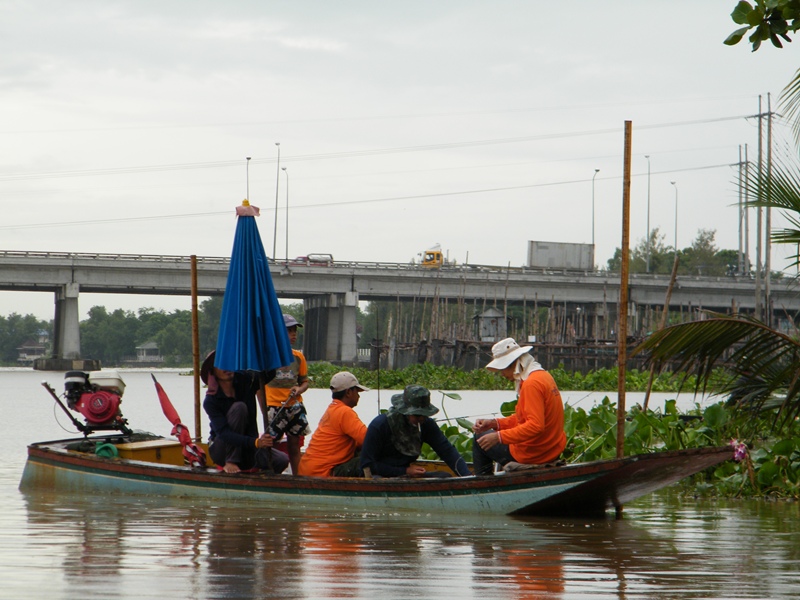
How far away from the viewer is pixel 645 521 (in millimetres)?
10289

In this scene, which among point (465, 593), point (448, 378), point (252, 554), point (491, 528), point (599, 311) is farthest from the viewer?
point (599, 311)

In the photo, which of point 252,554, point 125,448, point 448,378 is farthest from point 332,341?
point 252,554

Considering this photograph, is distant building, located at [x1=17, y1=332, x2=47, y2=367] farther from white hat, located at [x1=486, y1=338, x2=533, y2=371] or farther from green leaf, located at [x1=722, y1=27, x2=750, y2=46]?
green leaf, located at [x1=722, y1=27, x2=750, y2=46]

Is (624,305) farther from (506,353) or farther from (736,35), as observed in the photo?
(736,35)

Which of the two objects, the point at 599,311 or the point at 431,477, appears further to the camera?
the point at 599,311

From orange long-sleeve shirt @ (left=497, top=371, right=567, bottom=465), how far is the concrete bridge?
44449 millimetres

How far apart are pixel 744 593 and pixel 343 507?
436 cm

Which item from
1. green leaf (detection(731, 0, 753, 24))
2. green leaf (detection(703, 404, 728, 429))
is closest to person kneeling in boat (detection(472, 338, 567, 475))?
green leaf (detection(703, 404, 728, 429))

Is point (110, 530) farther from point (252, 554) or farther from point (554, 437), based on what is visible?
point (554, 437)

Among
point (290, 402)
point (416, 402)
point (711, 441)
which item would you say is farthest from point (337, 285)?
point (416, 402)

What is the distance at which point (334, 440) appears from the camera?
10.4m

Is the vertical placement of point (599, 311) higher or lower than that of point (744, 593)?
higher

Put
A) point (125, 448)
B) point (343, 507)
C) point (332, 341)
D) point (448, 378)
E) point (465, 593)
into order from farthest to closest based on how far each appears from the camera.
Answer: point (332, 341)
point (448, 378)
point (125, 448)
point (343, 507)
point (465, 593)

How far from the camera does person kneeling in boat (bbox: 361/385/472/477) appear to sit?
9.65 meters
